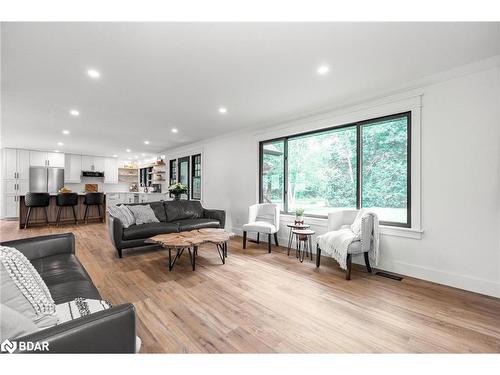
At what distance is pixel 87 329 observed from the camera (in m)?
0.92

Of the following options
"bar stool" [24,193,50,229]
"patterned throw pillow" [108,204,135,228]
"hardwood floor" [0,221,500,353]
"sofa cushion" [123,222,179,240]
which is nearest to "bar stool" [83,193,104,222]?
"bar stool" [24,193,50,229]

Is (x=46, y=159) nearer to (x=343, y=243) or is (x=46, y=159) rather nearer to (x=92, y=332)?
(x=92, y=332)

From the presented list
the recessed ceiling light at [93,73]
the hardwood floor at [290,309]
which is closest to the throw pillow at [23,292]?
the hardwood floor at [290,309]

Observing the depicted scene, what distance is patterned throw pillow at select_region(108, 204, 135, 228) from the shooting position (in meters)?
3.94

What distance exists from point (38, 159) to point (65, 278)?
9.14 m

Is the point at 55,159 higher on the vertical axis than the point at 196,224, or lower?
higher

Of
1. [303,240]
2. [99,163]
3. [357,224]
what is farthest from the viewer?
[99,163]

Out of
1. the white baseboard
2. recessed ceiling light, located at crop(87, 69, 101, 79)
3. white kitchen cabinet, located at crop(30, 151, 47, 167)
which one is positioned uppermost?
recessed ceiling light, located at crop(87, 69, 101, 79)

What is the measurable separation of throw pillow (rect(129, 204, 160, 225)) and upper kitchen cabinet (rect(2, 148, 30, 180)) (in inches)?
263

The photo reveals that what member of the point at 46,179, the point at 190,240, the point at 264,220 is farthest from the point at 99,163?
the point at 190,240

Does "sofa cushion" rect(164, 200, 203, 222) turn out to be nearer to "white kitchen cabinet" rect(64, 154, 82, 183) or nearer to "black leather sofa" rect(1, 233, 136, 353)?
"black leather sofa" rect(1, 233, 136, 353)

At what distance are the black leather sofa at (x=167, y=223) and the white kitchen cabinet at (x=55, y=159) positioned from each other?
6.51 m

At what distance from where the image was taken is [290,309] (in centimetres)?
221
